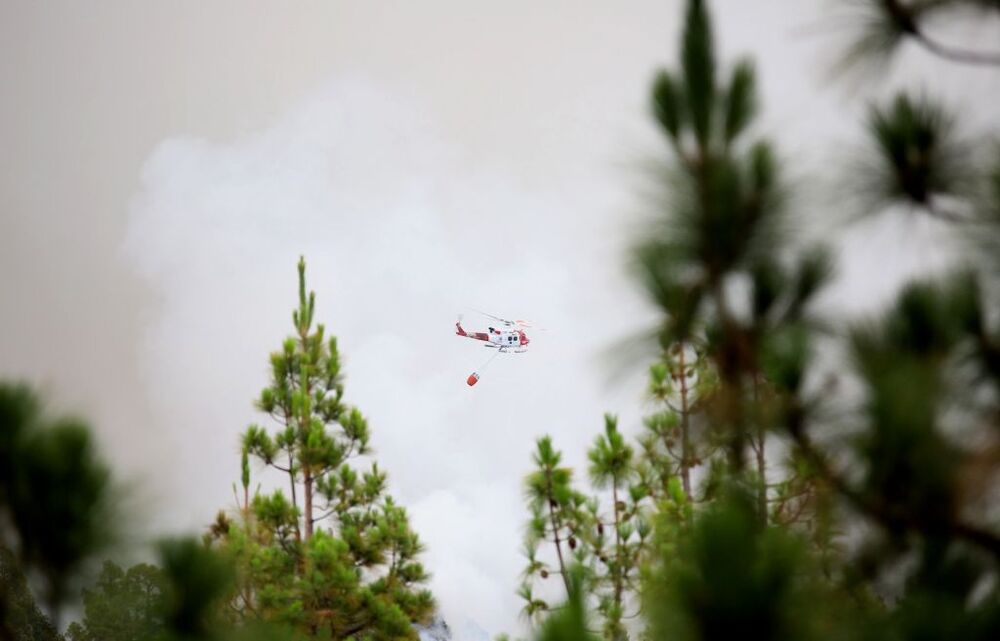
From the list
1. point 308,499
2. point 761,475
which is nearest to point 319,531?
point 308,499

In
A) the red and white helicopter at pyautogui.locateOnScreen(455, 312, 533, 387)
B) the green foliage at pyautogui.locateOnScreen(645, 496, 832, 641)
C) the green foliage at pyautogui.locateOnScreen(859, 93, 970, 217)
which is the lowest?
the green foliage at pyautogui.locateOnScreen(645, 496, 832, 641)

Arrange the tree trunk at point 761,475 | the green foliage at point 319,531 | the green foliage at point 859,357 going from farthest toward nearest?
the green foliage at point 319,531
the tree trunk at point 761,475
the green foliage at point 859,357

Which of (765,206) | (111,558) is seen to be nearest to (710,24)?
(765,206)

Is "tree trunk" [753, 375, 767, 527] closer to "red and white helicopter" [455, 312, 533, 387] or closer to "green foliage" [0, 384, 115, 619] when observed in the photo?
"green foliage" [0, 384, 115, 619]

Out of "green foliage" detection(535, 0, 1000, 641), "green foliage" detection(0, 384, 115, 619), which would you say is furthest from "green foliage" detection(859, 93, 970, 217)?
"green foliage" detection(0, 384, 115, 619)

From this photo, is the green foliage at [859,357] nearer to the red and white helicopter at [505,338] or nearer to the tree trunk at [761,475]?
the tree trunk at [761,475]

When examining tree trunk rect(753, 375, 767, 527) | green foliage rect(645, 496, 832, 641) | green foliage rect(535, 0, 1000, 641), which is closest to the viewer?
green foliage rect(645, 496, 832, 641)

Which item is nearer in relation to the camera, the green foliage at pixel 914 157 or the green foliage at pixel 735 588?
the green foliage at pixel 735 588

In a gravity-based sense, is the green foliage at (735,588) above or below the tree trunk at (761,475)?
below

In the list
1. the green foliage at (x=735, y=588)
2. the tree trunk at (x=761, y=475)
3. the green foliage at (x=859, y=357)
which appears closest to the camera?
the green foliage at (x=735, y=588)

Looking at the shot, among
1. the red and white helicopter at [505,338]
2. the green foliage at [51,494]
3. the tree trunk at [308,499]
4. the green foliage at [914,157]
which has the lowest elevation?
the green foliage at [51,494]

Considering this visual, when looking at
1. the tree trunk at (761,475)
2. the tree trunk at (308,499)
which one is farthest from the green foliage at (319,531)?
the tree trunk at (761,475)

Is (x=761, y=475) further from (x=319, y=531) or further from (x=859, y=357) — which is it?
(x=319, y=531)
